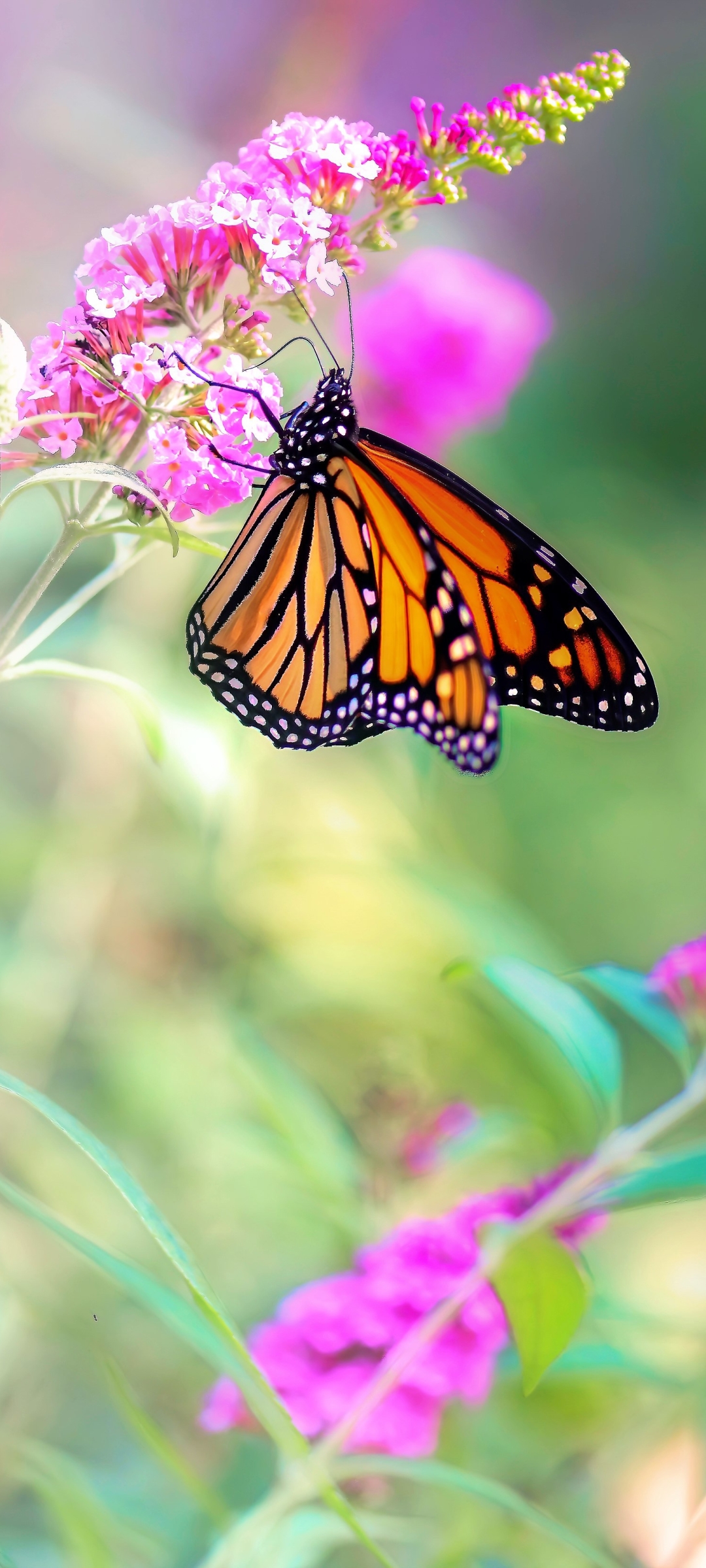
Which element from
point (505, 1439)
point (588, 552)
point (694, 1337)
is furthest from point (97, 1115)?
point (588, 552)

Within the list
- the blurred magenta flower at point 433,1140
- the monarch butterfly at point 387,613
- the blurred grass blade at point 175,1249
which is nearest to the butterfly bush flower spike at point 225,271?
the monarch butterfly at point 387,613

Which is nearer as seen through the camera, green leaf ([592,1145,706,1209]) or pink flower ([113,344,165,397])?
pink flower ([113,344,165,397])

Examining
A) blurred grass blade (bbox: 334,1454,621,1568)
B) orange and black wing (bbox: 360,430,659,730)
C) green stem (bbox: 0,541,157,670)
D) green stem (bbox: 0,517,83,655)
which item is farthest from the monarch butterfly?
blurred grass blade (bbox: 334,1454,621,1568)

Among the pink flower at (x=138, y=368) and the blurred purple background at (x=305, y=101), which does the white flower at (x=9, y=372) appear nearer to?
Result: the pink flower at (x=138, y=368)

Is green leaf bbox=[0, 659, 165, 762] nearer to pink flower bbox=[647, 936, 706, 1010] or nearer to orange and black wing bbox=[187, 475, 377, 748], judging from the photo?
orange and black wing bbox=[187, 475, 377, 748]

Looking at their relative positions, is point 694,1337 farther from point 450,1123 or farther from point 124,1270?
point 124,1270
